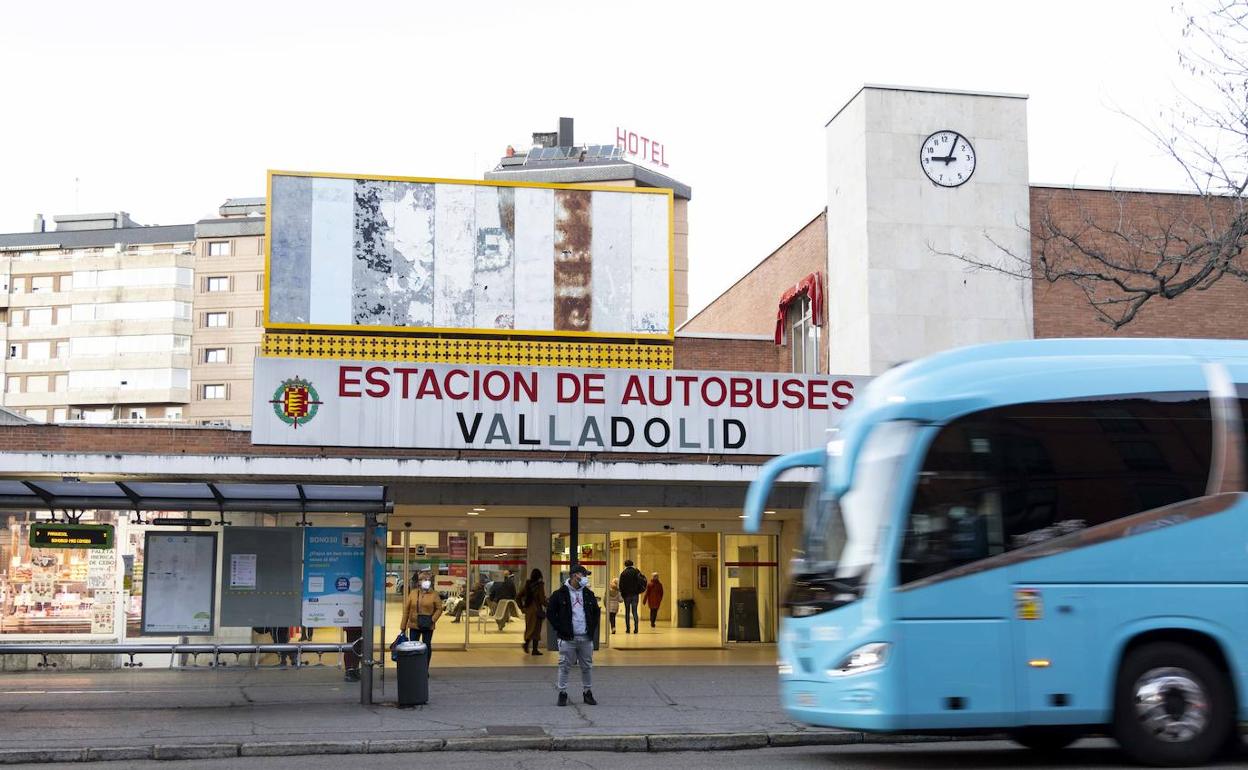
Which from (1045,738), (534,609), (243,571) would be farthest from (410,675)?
(534,609)

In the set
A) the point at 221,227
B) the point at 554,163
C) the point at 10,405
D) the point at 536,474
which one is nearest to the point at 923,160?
the point at 536,474

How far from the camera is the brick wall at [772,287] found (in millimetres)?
30344

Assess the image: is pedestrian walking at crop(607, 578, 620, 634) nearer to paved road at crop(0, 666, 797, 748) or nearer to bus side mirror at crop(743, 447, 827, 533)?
paved road at crop(0, 666, 797, 748)

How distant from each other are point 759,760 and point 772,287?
22734 mm

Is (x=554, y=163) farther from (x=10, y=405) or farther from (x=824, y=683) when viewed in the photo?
(x=824, y=683)

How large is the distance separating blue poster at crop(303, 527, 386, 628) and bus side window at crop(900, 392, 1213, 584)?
9040 millimetres

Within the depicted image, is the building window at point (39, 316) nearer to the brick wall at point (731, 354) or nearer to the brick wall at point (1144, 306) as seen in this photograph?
the brick wall at point (731, 354)

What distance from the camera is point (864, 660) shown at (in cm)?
1112

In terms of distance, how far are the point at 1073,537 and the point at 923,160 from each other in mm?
17778

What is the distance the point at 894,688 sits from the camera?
1089cm

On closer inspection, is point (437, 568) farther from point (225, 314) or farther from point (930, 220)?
point (225, 314)

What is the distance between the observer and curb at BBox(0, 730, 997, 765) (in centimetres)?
1341

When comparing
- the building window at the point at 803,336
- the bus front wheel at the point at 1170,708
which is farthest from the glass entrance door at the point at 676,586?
the bus front wheel at the point at 1170,708

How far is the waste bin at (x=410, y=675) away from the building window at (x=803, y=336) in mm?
14950
